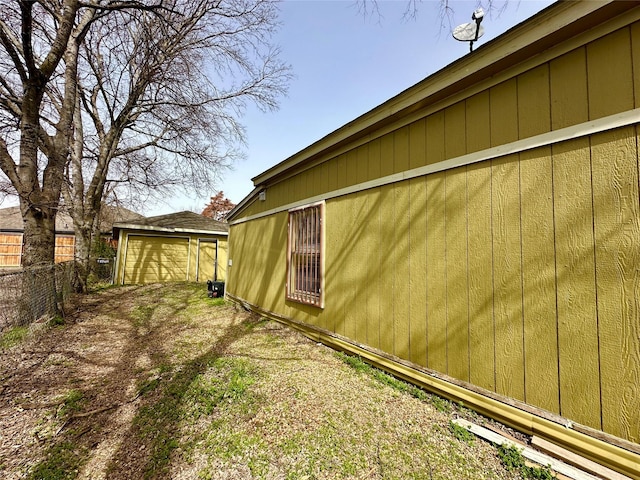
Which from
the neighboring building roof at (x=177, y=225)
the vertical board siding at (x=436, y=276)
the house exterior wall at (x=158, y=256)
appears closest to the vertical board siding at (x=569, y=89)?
the vertical board siding at (x=436, y=276)

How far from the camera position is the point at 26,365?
3.44 metres

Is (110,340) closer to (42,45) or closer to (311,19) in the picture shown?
(311,19)

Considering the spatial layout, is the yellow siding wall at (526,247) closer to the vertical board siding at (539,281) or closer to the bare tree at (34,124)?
the vertical board siding at (539,281)

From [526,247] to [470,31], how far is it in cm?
255

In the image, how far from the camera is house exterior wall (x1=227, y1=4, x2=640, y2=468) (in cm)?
179

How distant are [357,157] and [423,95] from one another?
47.2 inches

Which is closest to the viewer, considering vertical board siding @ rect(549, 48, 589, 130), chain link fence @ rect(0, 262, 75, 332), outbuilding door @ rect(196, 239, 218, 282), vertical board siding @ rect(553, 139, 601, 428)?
vertical board siding @ rect(553, 139, 601, 428)

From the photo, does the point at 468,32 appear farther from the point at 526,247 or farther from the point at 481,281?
the point at 481,281

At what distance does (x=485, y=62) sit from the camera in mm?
2400

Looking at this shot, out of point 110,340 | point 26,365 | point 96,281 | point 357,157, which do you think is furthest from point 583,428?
point 96,281

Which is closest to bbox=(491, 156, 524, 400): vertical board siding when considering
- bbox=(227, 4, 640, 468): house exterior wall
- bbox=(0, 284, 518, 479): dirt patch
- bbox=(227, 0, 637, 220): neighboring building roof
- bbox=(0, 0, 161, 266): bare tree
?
bbox=(227, 4, 640, 468): house exterior wall

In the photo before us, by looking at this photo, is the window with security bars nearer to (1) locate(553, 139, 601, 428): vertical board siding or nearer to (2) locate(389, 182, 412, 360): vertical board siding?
(2) locate(389, 182, 412, 360): vertical board siding

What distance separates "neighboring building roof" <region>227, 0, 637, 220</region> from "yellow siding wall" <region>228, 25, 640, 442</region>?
0.14 metres

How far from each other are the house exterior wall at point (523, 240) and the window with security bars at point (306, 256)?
94 centimetres
